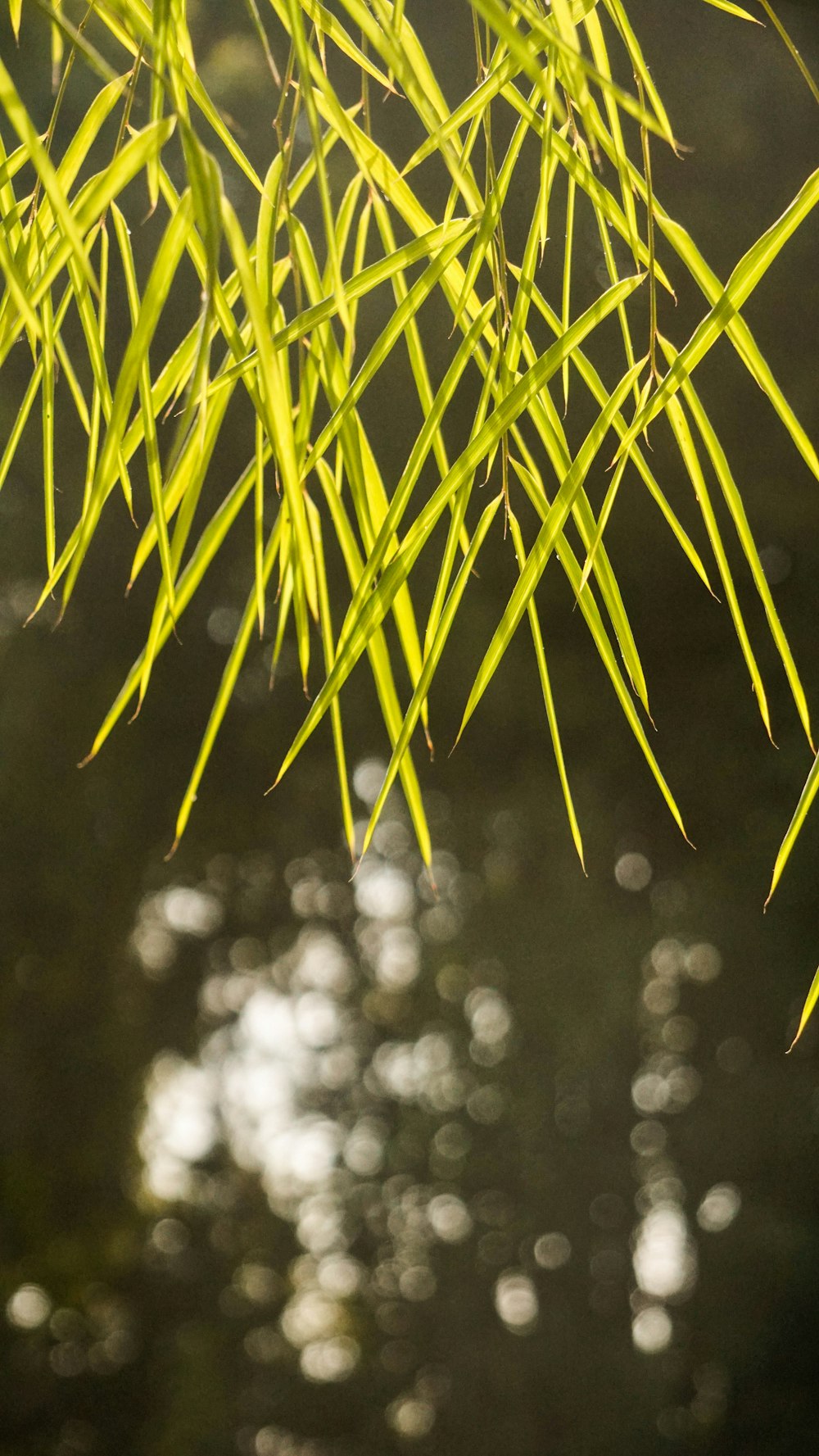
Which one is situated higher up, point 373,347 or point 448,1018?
point 373,347

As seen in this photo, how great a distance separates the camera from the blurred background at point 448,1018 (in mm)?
1079

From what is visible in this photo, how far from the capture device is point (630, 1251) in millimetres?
1118

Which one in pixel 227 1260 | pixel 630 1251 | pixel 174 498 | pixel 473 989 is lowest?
pixel 630 1251

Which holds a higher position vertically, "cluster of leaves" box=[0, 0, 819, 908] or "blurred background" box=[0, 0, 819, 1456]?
"cluster of leaves" box=[0, 0, 819, 908]

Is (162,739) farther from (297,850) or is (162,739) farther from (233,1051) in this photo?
(233,1051)

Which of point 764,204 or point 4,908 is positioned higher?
point 764,204

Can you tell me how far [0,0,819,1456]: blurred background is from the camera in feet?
3.54

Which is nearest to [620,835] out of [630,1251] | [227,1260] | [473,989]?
[473,989]

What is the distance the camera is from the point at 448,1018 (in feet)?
3.72

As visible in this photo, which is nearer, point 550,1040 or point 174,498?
point 174,498

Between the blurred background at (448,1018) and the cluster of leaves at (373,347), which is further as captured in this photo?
the blurred background at (448,1018)

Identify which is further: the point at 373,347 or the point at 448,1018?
the point at 448,1018

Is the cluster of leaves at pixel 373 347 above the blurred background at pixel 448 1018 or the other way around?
above

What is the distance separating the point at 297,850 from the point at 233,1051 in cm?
21
